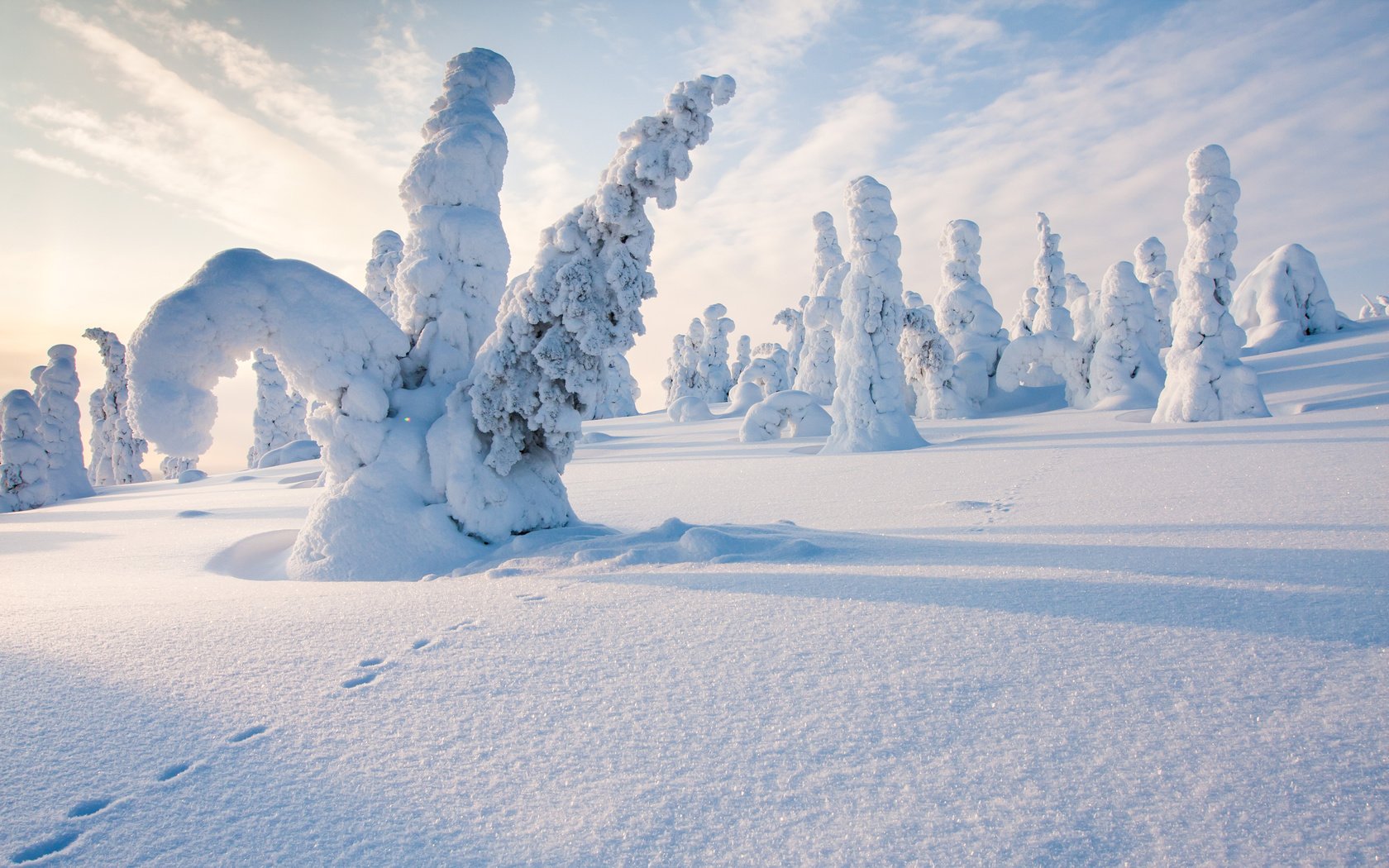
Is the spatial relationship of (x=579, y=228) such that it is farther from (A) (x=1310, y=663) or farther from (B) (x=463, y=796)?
(A) (x=1310, y=663)

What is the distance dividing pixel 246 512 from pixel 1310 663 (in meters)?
11.1

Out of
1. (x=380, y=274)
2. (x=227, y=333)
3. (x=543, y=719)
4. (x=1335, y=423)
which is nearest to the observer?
(x=543, y=719)

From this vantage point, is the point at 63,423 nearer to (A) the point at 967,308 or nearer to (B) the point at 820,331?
(B) the point at 820,331

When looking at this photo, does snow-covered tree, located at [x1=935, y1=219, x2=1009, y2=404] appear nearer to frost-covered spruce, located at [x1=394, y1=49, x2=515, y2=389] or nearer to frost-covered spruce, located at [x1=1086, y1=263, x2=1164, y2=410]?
frost-covered spruce, located at [x1=1086, y1=263, x2=1164, y2=410]

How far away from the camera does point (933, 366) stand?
20.2 m

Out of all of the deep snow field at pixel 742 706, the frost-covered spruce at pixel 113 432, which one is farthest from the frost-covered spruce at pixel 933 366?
the frost-covered spruce at pixel 113 432

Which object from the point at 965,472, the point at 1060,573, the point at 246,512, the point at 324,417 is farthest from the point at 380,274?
the point at 1060,573

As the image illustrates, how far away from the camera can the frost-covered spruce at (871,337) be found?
1324 centimetres

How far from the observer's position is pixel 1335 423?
399 inches

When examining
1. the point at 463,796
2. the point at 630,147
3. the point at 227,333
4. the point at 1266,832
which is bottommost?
the point at 1266,832

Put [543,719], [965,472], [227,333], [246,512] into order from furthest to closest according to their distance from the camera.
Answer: [246,512], [965,472], [227,333], [543,719]

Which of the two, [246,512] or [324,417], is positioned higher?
[324,417]

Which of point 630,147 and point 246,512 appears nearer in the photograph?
point 630,147

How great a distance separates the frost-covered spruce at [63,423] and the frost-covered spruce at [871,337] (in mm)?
20191
